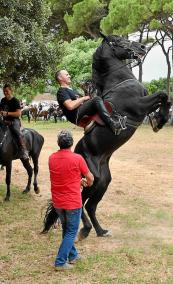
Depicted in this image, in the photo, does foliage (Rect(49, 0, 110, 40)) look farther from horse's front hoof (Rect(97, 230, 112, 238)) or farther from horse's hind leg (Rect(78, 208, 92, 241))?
horse's hind leg (Rect(78, 208, 92, 241))

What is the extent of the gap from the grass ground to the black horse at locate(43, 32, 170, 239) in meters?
0.47

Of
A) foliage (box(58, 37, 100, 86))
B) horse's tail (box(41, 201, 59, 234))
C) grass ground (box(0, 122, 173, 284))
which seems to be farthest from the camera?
foliage (box(58, 37, 100, 86))

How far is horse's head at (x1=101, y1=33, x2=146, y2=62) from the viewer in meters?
7.07

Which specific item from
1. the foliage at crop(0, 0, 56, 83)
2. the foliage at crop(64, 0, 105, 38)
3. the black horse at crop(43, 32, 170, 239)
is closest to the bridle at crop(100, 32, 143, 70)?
the black horse at crop(43, 32, 170, 239)

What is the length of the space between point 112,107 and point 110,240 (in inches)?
76.0

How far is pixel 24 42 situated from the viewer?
863 centimetres

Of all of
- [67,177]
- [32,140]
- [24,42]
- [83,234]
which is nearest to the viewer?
[67,177]

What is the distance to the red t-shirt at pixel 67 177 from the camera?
560 cm

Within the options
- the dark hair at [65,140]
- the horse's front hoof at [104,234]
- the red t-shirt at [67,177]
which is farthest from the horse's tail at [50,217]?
the dark hair at [65,140]

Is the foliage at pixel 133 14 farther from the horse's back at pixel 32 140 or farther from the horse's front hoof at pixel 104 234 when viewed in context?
Answer: the horse's front hoof at pixel 104 234

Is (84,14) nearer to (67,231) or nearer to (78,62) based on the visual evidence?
(78,62)

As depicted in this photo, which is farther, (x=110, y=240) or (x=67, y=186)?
(x=110, y=240)

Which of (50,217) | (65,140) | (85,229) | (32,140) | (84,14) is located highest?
→ (84,14)

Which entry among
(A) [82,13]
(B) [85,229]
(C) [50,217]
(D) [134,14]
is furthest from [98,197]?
(A) [82,13]
